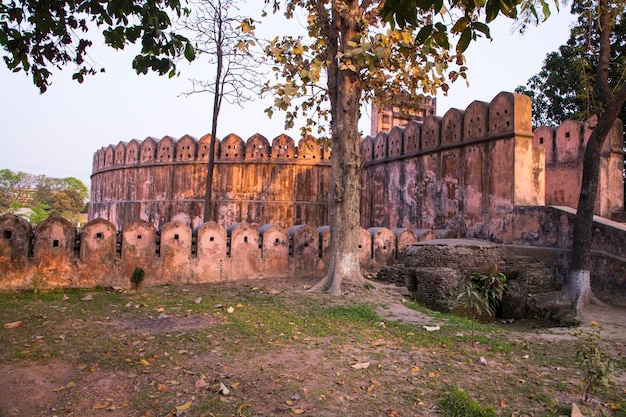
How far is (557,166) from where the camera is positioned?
1184 cm

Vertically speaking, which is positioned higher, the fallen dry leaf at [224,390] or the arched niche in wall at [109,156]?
the arched niche in wall at [109,156]

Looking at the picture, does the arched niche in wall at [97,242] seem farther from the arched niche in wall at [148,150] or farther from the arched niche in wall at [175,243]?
the arched niche in wall at [148,150]

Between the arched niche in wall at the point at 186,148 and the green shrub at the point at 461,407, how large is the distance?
40.2 ft

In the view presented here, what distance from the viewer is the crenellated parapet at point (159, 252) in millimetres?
6965

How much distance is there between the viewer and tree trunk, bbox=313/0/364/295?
291 inches

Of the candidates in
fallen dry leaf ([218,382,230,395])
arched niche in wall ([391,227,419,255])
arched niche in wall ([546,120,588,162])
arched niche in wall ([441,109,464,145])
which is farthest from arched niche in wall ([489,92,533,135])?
fallen dry leaf ([218,382,230,395])

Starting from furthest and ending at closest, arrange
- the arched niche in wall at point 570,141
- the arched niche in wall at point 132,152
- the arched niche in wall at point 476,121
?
the arched niche in wall at point 132,152 → the arched niche in wall at point 570,141 → the arched niche in wall at point 476,121

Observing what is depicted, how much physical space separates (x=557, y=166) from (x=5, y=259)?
11929 millimetres

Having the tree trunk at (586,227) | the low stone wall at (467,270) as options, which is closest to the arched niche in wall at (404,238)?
the low stone wall at (467,270)

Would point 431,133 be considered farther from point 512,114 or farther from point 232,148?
point 232,148

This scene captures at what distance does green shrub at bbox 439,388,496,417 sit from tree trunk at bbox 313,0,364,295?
158 inches

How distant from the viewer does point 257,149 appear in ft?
47.1

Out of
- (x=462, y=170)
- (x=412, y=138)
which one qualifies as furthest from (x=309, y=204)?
(x=462, y=170)

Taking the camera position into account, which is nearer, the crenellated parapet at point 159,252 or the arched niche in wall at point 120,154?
the crenellated parapet at point 159,252
